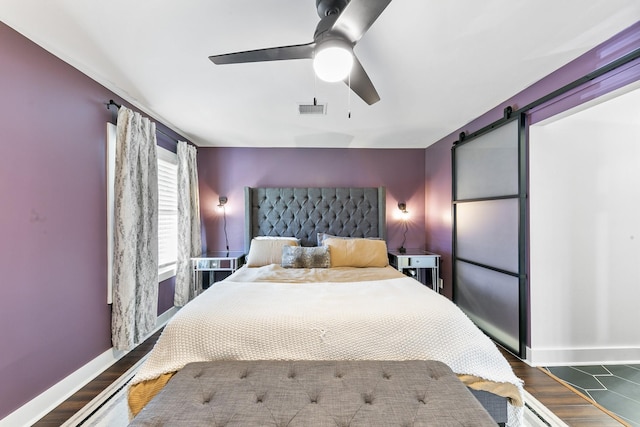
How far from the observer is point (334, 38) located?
129 cm

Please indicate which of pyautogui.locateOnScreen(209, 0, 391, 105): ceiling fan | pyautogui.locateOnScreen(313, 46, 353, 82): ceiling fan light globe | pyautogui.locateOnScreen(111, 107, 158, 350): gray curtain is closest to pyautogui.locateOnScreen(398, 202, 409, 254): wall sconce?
pyautogui.locateOnScreen(209, 0, 391, 105): ceiling fan

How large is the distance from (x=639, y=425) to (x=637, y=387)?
54cm

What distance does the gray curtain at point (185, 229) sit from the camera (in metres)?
3.53

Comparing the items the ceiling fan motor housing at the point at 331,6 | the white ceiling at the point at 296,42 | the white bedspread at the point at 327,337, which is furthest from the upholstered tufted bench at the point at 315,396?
the white ceiling at the point at 296,42

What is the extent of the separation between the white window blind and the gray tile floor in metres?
4.21

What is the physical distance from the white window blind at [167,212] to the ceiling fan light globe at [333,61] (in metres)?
2.74

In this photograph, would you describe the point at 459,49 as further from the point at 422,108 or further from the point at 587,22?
the point at 422,108

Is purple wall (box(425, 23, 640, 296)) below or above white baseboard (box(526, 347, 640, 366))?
above

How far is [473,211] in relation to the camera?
3186 millimetres

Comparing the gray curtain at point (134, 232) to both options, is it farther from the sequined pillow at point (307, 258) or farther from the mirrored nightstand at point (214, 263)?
the sequined pillow at point (307, 258)

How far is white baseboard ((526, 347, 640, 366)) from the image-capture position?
2.35 m

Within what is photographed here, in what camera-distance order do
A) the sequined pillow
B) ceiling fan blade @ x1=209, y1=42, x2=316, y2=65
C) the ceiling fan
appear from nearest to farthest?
1. the ceiling fan
2. ceiling fan blade @ x1=209, y1=42, x2=316, y2=65
3. the sequined pillow

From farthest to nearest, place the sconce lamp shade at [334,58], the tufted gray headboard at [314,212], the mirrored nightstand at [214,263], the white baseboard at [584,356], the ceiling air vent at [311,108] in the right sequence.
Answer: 1. the tufted gray headboard at [314,212]
2. the mirrored nightstand at [214,263]
3. the ceiling air vent at [311,108]
4. the white baseboard at [584,356]
5. the sconce lamp shade at [334,58]

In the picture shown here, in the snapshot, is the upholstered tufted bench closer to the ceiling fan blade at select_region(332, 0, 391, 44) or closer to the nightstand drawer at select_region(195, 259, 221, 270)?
the ceiling fan blade at select_region(332, 0, 391, 44)
